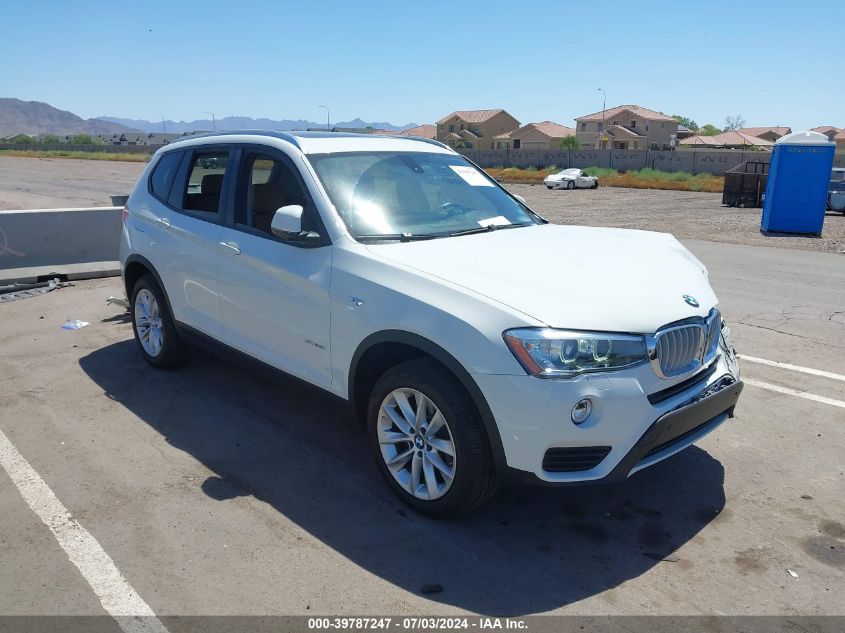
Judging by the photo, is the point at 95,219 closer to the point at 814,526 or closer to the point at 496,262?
the point at 496,262

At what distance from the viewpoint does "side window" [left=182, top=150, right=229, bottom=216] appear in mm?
5074

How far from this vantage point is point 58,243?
9.34 m

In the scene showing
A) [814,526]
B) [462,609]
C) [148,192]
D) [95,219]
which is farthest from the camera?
[95,219]

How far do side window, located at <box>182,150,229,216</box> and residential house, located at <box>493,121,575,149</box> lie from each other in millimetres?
111529

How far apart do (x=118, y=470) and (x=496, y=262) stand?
8.39 ft

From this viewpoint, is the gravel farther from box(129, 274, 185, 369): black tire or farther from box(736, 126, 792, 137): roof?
box(736, 126, 792, 137): roof

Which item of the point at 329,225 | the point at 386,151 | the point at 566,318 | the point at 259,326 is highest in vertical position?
the point at 386,151

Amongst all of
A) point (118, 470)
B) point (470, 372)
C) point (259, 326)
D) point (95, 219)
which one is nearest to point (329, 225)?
point (259, 326)

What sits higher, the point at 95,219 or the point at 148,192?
the point at 148,192

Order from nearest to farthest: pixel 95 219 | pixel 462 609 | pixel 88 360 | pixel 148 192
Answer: pixel 462 609 < pixel 148 192 < pixel 88 360 < pixel 95 219

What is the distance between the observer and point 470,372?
10.7 feet

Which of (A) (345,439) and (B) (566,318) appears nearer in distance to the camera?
(B) (566,318)

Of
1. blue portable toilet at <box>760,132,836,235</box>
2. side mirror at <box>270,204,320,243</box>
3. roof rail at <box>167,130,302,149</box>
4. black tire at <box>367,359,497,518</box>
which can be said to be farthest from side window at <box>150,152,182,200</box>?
blue portable toilet at <box>760,132,836,235</box>

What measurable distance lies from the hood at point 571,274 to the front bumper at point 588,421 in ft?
0.87
